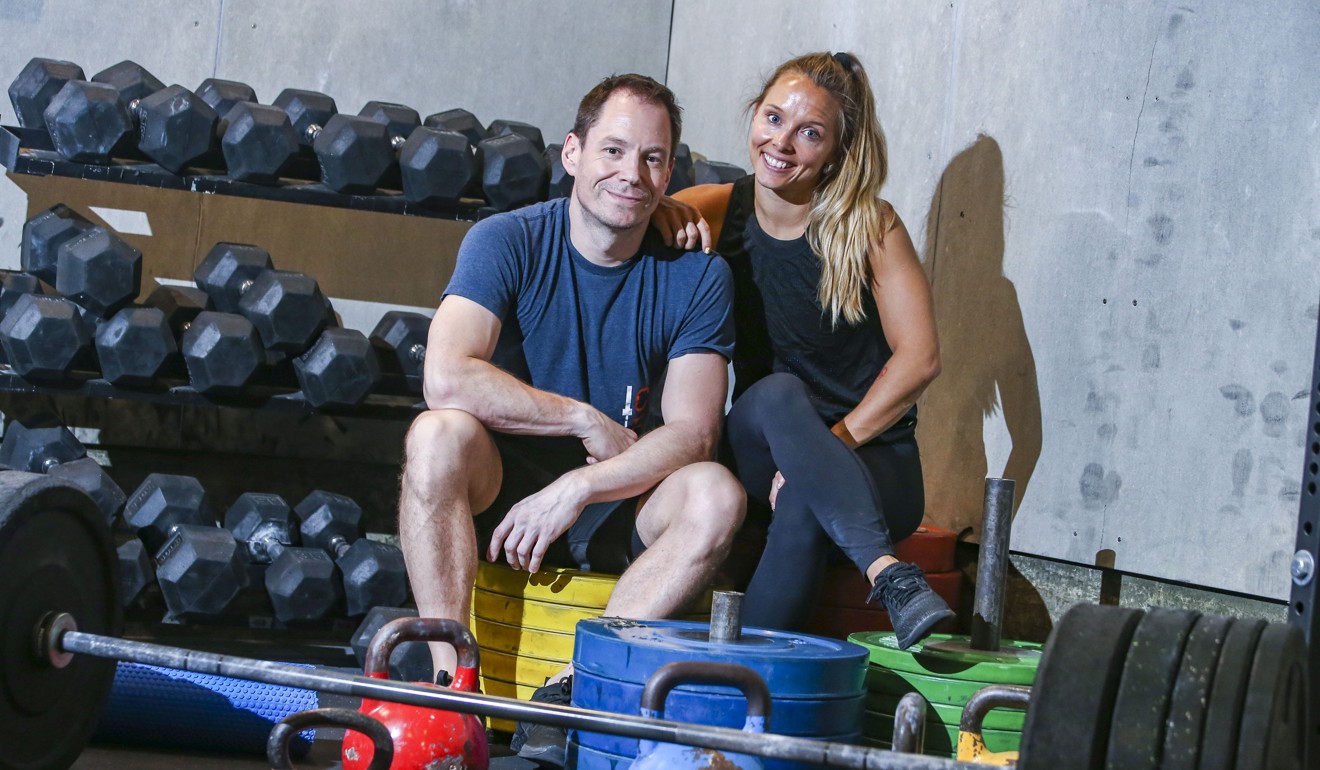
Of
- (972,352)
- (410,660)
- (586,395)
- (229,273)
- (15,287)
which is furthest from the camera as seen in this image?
(229,273)

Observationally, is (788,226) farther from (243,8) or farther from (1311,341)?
(243,8)

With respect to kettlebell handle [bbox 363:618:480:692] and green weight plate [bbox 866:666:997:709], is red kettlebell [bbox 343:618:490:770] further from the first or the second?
green weight plate [bbox 866:666:997:709]

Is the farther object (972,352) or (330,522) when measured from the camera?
(330,522)

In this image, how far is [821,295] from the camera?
2.23 m

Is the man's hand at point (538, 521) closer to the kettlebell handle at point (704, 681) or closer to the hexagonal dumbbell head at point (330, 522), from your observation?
the kettlebell handle at point (704, 681)

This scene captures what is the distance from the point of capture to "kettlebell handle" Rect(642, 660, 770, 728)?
52.0 inches

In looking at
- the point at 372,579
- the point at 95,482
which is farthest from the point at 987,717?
the point at 95,482

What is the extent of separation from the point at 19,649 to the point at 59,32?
2232 mm

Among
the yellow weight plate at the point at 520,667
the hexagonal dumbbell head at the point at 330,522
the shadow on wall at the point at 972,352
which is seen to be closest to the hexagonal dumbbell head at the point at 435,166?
the hexagonal dumbbell head at the point at 330,522

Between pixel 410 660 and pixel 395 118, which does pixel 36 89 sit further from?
pixel 410 660

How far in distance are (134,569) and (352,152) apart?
99 centimetres

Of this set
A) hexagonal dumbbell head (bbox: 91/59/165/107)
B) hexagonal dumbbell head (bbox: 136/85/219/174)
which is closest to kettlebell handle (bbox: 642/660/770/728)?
hexagonal dumbbell head (bbox: 136/85/219/174)

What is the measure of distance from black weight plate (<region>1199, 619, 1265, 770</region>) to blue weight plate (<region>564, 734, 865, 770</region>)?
585 millimetres

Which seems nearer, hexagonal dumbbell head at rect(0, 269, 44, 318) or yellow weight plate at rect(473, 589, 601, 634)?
yellow weight plate at rect(473, 589, 601, 634)
